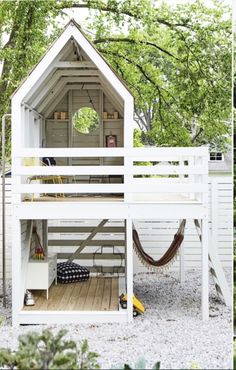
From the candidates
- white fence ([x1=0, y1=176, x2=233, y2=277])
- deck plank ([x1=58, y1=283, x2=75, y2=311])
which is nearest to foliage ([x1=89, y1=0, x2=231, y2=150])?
white fence ([x1=0, y1=176, x2=233, y2=277])

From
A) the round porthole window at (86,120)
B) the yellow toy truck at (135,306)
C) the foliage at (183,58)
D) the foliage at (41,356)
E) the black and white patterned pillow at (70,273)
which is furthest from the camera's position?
the foliage at (183,58)

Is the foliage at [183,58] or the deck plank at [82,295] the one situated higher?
the foliage at [183,58]

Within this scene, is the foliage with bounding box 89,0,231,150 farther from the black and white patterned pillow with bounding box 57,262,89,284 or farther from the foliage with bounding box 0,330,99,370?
the foliage with bounding box 0,330,99,370

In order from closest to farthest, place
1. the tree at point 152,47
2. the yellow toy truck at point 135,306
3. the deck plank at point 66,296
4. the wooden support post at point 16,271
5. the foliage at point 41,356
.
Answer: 1. the foliage at point 41,356
2. the wooden support post at point 16,271
3. the yellow toy truck at point 135,306
4. the deck plank at point 66,296
5. the tree at point 152,47

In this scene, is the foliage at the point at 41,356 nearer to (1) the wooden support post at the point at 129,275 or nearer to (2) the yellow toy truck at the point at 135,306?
(1) the wooden support post at the point at 129,275

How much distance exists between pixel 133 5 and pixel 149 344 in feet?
21.8

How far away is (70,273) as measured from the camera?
860 centimetres

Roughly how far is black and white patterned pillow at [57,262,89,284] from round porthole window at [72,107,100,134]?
7.63 feet

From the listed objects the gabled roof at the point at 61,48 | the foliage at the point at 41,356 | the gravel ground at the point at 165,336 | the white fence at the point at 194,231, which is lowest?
the gravel ground at the point at 165,336

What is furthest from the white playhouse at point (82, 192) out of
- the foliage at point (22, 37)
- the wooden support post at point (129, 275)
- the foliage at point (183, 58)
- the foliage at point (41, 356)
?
the foliage at point (183, 58)

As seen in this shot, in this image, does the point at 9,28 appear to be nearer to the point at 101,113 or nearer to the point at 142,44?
the point at 142,44

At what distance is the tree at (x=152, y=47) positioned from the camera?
34.3 ft

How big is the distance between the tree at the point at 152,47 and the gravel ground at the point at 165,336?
13.6 feet

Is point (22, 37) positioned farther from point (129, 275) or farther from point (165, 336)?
point (165, 336)
